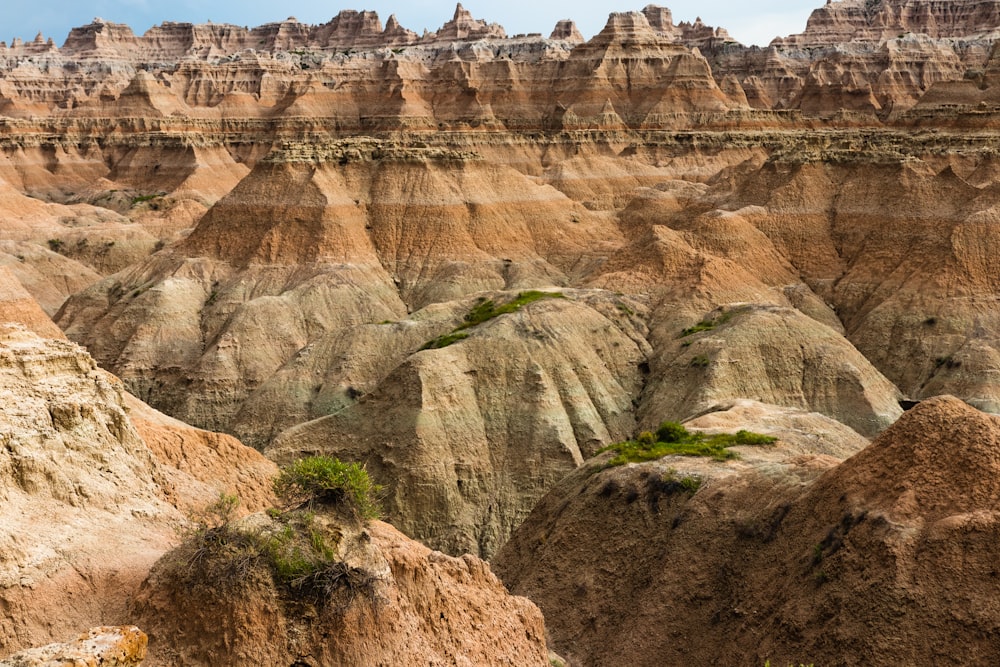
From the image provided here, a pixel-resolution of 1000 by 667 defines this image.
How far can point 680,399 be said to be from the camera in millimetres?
49125

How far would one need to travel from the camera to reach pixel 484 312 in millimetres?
56656

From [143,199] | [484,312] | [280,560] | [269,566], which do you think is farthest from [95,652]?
[143,199]

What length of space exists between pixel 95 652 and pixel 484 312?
136 ft

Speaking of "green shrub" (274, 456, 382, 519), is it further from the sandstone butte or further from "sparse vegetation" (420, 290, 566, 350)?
"sparse vegetation" (420, 290, 566, 350)

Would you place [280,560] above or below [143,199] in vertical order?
below

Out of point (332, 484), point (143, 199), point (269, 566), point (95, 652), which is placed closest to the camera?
point (95, 652)

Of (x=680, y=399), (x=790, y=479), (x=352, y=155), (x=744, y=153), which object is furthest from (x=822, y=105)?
(x=790, y=479)

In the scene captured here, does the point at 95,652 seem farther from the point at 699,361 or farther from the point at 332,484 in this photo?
the point at 699,361

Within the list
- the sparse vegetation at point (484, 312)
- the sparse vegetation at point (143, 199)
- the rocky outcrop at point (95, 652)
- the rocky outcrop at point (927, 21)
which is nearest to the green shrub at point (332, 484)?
the rocky outcrop at point (95, 652)

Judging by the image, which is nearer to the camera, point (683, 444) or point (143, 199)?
point (683, 444)

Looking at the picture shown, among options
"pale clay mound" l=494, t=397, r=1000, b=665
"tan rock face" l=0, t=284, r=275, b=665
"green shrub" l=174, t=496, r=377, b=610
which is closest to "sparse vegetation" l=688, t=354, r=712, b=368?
"pale clay mound" l=494, t=397, r=1000, b=665

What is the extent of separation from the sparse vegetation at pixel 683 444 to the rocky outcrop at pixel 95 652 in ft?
68.3

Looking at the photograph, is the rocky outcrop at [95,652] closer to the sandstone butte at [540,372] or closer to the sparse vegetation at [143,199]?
the sandstone butte at [540,372]

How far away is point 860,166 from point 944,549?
54.7m
